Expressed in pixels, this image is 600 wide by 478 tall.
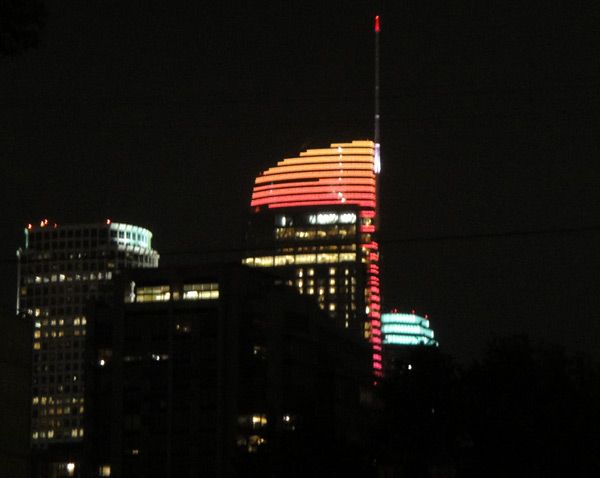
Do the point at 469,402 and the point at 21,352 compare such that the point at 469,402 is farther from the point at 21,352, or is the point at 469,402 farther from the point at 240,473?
the point at 21,352

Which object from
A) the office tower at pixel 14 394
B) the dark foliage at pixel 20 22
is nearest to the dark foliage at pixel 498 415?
the office tower at pixel 14 394

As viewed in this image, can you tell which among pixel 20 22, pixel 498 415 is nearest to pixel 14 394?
pixel 20 22

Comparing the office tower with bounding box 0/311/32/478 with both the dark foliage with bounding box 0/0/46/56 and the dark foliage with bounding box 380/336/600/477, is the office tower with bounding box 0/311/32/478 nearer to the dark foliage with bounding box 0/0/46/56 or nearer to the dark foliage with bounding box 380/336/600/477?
the dark foliage with bounding box 0/0/46/56

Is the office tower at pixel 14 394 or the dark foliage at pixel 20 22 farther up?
the dark foliage at pixel 20 22

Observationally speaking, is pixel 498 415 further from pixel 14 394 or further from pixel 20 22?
pixel 20 22

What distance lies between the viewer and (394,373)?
12188 cm

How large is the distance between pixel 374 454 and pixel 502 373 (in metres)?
14.2

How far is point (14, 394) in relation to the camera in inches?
2162

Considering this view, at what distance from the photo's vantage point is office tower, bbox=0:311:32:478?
53719mm

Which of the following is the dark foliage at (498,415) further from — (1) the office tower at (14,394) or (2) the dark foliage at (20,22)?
(2) the dark foliage at (20,22)

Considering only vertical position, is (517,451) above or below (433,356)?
below

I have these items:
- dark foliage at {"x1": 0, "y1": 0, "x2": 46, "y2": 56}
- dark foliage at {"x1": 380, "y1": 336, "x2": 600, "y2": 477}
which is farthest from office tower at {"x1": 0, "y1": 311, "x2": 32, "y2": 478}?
dark foliage at {"x1": 380, "y1": 336, "x2": 600, "y2": 477}

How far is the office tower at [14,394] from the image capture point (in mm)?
53719

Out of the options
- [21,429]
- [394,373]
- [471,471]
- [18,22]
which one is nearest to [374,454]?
[394,373]
